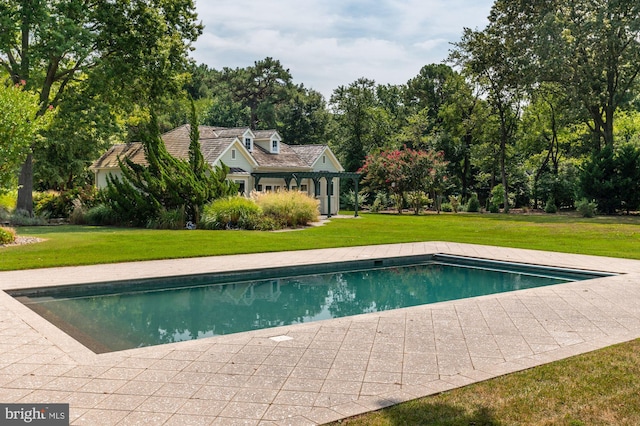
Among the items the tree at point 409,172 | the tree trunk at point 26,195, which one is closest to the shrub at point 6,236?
the tree trunk at point 26,195

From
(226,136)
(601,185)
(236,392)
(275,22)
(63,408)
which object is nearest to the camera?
(63,408)

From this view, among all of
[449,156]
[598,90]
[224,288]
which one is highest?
[598,90]

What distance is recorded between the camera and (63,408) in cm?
386

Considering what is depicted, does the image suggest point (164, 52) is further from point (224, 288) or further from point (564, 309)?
point (564, 309)

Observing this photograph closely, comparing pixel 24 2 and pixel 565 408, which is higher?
pixel 24 2

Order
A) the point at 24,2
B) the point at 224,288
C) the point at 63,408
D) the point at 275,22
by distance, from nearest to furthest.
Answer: the point at 63,408, the point at 224,288, the point at 275,22, the point at 24,2

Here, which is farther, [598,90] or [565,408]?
[598,90]

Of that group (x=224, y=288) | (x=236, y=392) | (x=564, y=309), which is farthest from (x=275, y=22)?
(x=236, y=392)

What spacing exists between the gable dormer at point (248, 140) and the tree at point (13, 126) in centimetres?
1904

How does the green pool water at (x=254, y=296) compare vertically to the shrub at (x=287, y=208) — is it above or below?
below

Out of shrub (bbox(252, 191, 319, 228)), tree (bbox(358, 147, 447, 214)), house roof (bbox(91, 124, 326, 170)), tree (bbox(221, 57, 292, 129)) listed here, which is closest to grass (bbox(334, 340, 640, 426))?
shrub (bbox(252, 191, 319, 228))

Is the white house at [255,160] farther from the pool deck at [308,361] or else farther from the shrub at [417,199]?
the pool deck at [308,361]

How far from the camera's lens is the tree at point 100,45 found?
71.7 feet

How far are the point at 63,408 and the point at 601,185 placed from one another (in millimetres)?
33073
